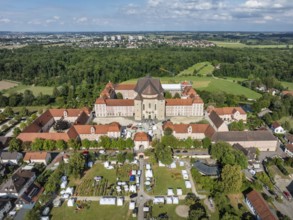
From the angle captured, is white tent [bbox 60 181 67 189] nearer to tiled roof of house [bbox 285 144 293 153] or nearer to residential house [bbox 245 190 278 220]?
residential house [bbox 245 190 278 220]

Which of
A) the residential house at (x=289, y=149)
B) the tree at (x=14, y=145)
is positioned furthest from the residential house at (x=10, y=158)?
the residential house at (x=289, y=149)

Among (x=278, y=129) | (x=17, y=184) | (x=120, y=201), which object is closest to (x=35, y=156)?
(x=17, y=184)

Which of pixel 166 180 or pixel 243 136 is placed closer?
pixel 166 180

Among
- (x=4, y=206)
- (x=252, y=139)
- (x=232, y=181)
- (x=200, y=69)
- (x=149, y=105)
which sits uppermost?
(x=200, y=69)

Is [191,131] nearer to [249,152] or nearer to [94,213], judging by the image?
[249,152]

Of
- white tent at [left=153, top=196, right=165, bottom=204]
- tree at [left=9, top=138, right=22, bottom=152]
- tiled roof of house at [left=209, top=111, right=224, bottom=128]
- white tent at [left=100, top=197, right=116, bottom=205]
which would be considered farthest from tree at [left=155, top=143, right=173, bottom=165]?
tree at [left=9, top=138, right=22, bottom=152]

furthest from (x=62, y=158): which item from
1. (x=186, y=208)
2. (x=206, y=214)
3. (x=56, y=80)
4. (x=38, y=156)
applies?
(x=56, y=80)
